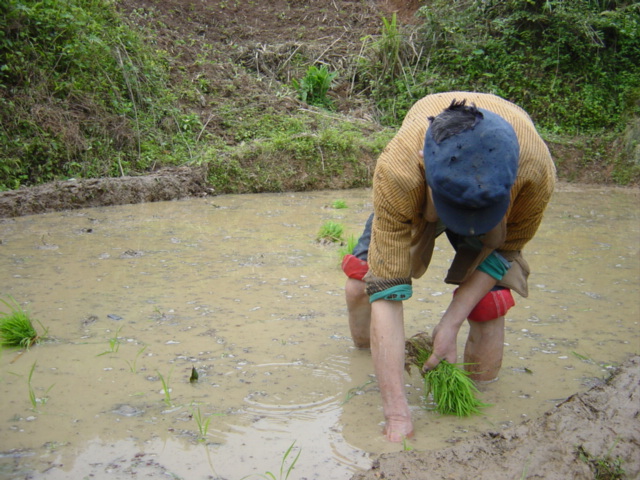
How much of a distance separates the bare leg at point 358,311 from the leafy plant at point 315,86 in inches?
288

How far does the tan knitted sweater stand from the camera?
6.70ft

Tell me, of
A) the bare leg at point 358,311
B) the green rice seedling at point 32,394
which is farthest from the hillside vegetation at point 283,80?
the bare leg at point 358,311

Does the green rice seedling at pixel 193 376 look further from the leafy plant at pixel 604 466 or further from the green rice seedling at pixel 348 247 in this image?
the green rice seedling at pixel 348 247

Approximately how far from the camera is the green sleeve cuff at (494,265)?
2463 millimetres

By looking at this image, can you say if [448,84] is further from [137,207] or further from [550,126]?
[137,207]

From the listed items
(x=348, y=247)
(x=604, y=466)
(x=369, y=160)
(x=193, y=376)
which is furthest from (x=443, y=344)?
(x=369, y=160)

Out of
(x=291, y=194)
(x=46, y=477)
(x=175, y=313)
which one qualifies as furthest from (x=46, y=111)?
(x=46, y=477)

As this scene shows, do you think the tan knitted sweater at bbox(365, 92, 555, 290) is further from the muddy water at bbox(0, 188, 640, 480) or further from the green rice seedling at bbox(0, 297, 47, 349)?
the green rice seedling at bbox(0, 297, 47, 349)

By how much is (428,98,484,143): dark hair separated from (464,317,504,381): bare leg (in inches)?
44.4

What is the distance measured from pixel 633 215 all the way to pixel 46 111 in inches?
250

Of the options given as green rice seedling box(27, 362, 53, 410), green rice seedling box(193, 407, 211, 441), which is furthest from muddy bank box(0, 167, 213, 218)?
green rice seedling box(193, 407, 211, 441)

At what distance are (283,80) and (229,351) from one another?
322 inches

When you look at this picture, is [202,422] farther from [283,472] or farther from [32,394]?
[32,394]

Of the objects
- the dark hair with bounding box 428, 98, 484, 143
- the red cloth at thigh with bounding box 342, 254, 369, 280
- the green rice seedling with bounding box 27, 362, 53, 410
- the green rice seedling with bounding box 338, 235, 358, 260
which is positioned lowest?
the green rice seedling with bounding box 338, 235, 358, 260
